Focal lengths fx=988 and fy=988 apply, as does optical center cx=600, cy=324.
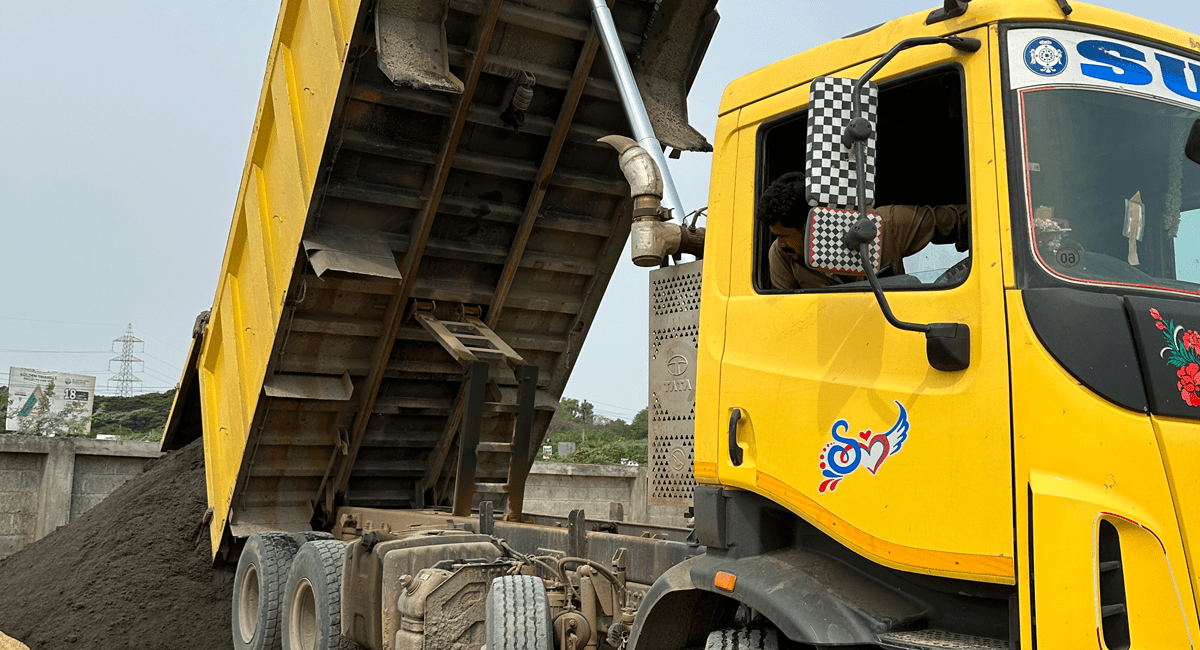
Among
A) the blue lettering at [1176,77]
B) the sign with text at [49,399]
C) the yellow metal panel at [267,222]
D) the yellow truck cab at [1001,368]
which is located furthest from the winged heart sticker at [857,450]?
the sign with text at [49,399]

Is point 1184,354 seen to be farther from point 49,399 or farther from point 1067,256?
point 49,399

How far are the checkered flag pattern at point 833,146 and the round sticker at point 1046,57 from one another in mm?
413

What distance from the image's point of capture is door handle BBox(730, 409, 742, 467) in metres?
2.96

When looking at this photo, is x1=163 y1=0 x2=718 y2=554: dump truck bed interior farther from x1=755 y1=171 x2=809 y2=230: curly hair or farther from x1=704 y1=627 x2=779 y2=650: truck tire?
x1=704 y1=627 x2=779 y2=650: truck tire

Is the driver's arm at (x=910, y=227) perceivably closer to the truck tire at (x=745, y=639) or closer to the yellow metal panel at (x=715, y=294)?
the yellow metal panel at (x=715, y=294)

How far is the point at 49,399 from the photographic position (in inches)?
670

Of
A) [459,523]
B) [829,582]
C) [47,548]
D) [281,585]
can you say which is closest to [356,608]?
[459,523]

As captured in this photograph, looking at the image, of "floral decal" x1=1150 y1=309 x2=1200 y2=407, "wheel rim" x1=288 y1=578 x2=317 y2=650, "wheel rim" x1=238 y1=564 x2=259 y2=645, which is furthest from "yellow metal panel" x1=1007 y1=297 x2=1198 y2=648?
"wheel rim" x1=238 y1=564 x2=259 y2=645

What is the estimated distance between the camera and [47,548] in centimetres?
782

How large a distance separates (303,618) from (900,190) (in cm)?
426

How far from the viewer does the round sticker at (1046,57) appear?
98.0 inches

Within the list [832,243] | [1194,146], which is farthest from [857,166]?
[1194,146]

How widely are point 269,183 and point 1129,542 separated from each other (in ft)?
18.0

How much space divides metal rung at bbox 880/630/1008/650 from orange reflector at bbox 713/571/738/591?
49cm
